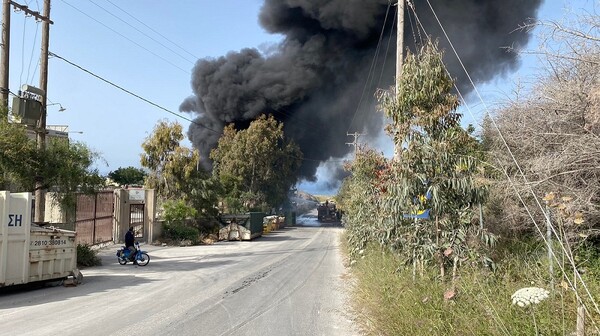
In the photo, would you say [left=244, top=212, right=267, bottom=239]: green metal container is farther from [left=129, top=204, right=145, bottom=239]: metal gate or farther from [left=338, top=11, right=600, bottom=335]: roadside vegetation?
[left=338, top=11, right=600, bottom=335]: roadside vegetation

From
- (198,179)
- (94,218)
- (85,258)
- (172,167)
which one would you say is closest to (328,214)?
(198,179)

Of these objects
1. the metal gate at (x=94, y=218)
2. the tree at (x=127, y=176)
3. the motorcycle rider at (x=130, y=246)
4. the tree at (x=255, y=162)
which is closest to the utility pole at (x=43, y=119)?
the motorcycle rider at (x=130, y=246)

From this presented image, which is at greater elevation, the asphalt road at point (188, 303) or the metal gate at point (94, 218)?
the metal gate at point (94, 218)

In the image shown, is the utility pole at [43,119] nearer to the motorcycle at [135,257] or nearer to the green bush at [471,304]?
the motorcycle at [135,257]

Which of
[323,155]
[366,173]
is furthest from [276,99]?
[366,173]

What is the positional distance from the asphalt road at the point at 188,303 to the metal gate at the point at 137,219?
10.1m

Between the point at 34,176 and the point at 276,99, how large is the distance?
40014 millimetres

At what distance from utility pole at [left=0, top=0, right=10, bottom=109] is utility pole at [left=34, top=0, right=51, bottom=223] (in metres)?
1.21

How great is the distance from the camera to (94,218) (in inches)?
795

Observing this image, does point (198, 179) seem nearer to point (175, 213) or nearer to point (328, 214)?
point (175, 213)

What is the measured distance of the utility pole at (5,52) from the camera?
12.7m

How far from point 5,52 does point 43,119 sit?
2.11 metres

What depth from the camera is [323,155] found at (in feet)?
200

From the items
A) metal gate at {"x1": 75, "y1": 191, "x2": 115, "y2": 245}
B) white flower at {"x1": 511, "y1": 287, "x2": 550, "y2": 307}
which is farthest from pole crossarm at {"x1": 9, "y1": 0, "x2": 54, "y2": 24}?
white flower at {"x1": 511, "y1": 287, "x2": 550, "y2": 307}
